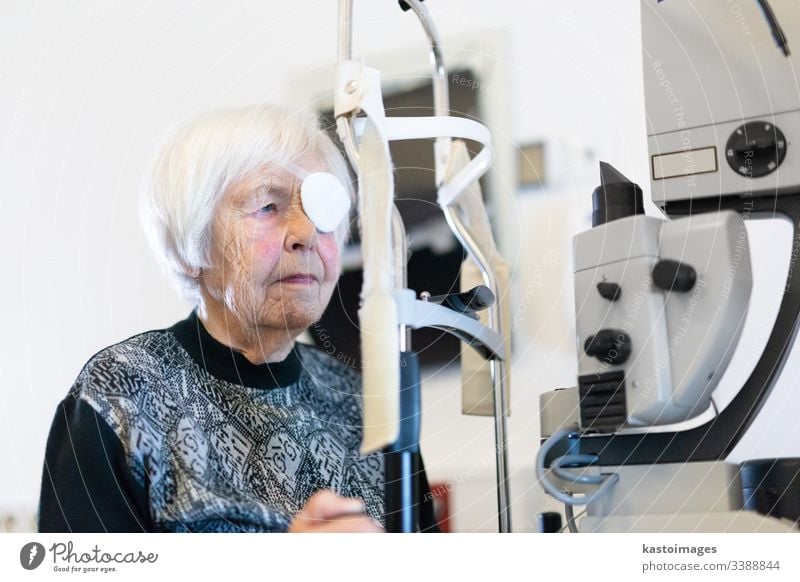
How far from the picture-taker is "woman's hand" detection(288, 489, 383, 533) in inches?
45.6

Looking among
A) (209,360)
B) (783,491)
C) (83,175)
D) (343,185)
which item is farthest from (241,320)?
(783,491)

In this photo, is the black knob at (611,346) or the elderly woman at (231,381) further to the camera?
the elderly woman at (231,381)

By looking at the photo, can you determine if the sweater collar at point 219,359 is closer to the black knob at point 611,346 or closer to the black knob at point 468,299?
the black knob at point 468,299

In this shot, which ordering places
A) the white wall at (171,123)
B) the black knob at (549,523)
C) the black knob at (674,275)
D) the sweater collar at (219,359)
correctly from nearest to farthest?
1. the black knob at (674,275)
2. the black knob at (549,523)
3. the sweater collar at (219,359)
4. the white wall at (171,123)

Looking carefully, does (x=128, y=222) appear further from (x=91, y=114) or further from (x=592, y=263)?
(x=592, y=263)

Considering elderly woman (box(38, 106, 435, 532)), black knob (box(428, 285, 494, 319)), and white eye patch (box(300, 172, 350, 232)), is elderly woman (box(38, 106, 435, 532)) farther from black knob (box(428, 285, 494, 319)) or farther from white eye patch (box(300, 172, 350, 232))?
black knob (box(428, 285, 494, 319))

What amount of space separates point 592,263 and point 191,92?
0.66 metres

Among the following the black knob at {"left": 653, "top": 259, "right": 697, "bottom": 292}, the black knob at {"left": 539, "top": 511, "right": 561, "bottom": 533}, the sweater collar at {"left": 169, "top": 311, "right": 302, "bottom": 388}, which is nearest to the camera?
the black knob at {"left": 653, "top": 259, "right": 697, "bottom": 292}

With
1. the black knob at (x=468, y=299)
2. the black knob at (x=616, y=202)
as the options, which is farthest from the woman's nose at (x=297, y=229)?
the black knob at (x=616, y=202)

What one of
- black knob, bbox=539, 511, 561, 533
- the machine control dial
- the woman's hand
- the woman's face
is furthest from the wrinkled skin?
the machine control dial

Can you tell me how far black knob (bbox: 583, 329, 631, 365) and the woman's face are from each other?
0.43 metres

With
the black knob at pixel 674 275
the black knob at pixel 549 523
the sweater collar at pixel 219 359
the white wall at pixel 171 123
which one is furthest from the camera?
the white wall at pixel 171 123

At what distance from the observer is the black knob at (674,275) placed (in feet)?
3.09

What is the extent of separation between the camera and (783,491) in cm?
96
